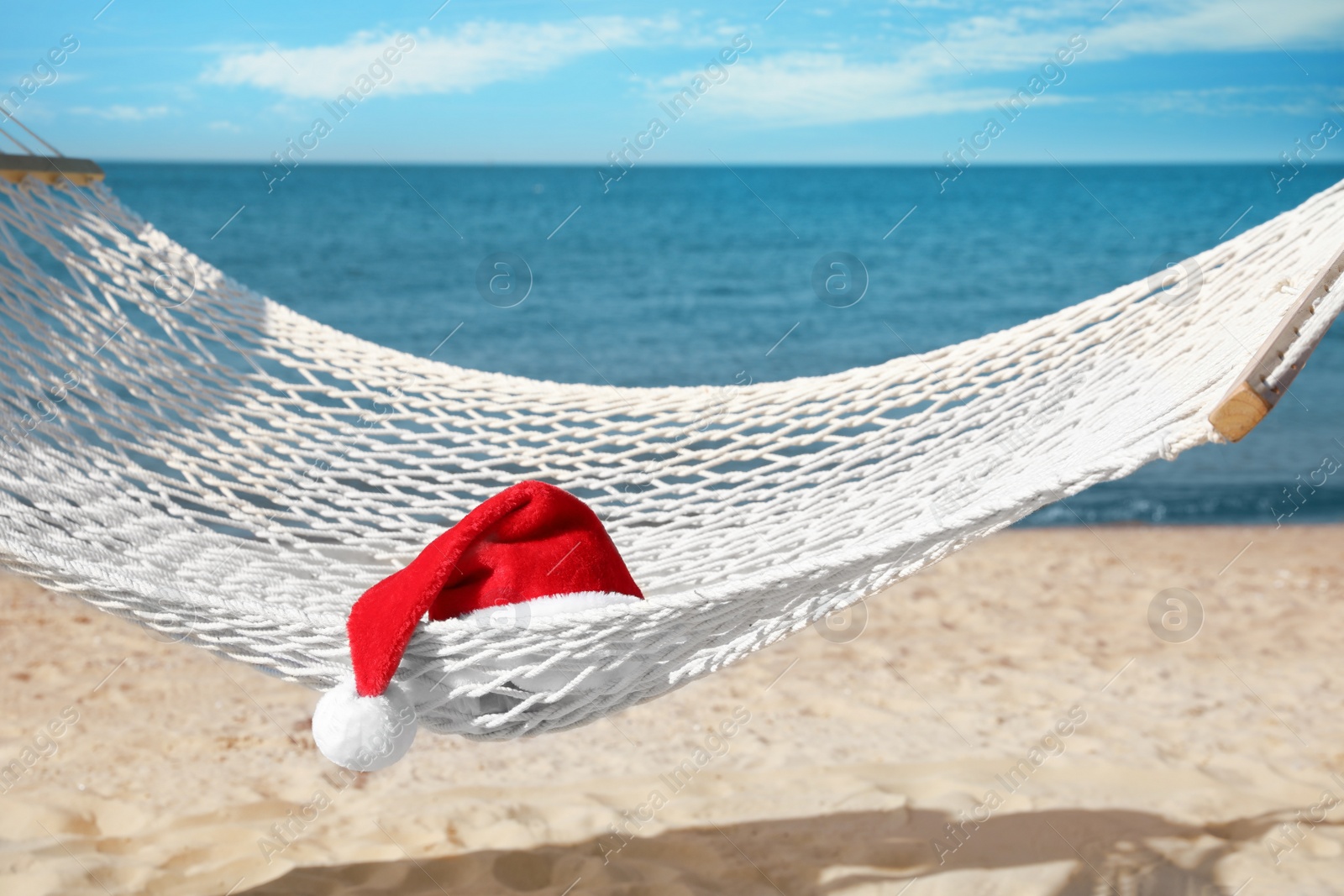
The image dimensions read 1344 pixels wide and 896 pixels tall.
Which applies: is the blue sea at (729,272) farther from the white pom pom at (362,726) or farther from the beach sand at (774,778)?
the white pom pom at (362,726)

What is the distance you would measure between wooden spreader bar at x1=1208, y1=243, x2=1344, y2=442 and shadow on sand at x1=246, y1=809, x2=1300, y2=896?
2.68ft

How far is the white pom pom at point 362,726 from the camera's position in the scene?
0.94 metres

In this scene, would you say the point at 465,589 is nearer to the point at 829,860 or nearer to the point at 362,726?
the point at 362,726

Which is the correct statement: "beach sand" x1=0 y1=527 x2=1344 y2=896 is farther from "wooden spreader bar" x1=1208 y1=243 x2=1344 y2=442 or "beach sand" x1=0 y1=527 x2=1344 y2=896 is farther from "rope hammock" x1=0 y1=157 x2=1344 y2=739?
"wooden spreader bar" x1=1208 y1=243 x2=1344 y2=442

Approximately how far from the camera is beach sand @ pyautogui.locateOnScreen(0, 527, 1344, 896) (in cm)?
145

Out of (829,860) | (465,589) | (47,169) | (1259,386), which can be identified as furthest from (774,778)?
(47,169)

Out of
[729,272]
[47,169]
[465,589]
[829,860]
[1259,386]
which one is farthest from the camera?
[729,272]

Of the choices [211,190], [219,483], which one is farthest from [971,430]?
[211,190]

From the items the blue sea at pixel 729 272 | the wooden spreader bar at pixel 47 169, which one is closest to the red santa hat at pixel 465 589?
the wooden spreader bar at pixel 47 169

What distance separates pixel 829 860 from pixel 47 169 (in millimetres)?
1638

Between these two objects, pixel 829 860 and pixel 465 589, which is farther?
pixel 829 860

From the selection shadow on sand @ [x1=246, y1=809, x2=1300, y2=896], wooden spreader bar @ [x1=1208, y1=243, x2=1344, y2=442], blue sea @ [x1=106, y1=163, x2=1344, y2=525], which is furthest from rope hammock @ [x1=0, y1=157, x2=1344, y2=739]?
blue sea @ [x1=106, y1=163, x2=1344, y2=525]

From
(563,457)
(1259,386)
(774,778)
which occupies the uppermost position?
(1259,386)

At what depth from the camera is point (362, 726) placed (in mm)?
940
